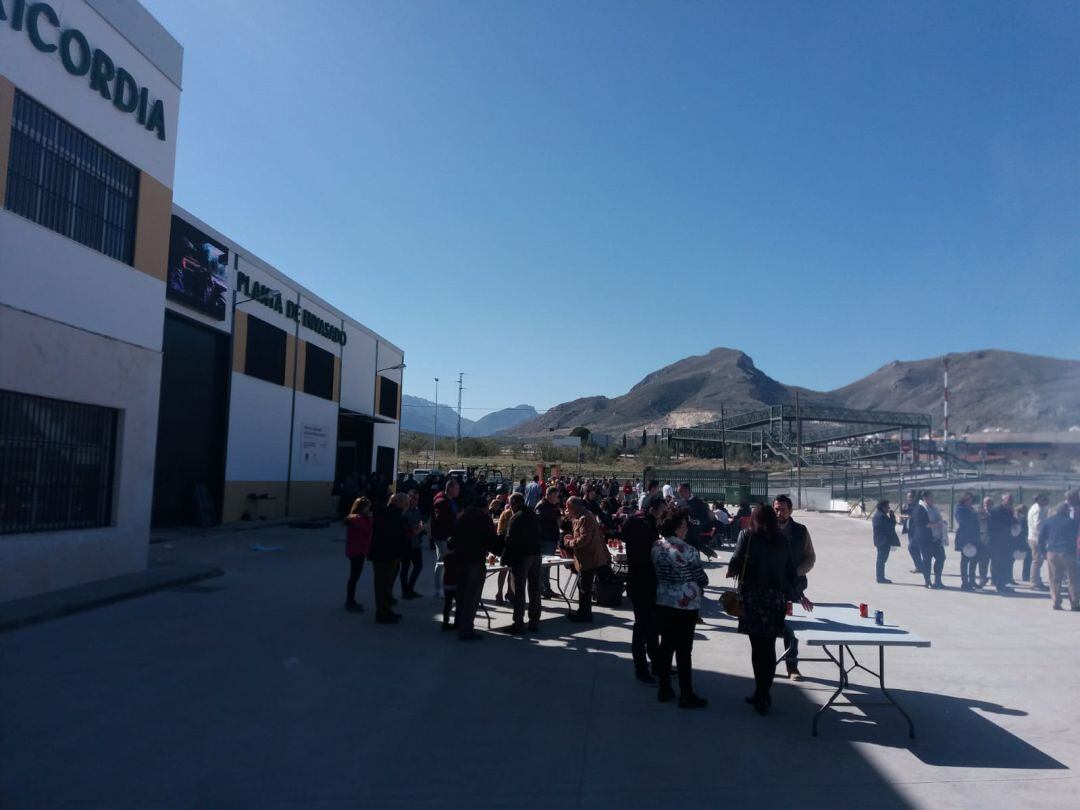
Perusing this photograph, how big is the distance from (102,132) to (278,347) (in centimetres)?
1509

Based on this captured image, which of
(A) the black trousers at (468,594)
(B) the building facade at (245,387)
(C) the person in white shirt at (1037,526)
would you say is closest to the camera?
(A) the black trousers at (468,594)

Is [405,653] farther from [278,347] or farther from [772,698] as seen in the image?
[278,347]

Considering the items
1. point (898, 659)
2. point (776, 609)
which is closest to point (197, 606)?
point (776, 609)

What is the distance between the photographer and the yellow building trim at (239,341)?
2375 cm

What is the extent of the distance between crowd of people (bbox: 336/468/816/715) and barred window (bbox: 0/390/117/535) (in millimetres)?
4402

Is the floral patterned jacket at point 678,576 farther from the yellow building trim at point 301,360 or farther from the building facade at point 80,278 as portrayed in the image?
the yellow building trim at point 301,360

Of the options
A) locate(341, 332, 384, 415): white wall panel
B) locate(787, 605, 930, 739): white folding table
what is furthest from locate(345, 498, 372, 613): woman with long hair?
locate(341, 332, 384, 415): white wall panel

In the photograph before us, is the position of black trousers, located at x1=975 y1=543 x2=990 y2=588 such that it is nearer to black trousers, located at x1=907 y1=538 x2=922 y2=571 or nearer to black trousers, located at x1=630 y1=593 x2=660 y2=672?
black trousers, located at x1=907 y1=538 x2=922 y2=571

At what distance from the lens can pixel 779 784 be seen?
5.07m

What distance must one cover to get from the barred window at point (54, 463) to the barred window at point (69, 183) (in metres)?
2.67

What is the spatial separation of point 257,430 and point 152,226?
12576 millimetres

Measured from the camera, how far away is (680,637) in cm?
667

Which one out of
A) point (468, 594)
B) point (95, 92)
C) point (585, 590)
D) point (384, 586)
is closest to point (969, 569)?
point (585, 590)

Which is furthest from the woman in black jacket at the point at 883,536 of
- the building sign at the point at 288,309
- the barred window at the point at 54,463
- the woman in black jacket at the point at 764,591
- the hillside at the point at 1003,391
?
the hillside at the point at 1003,391
